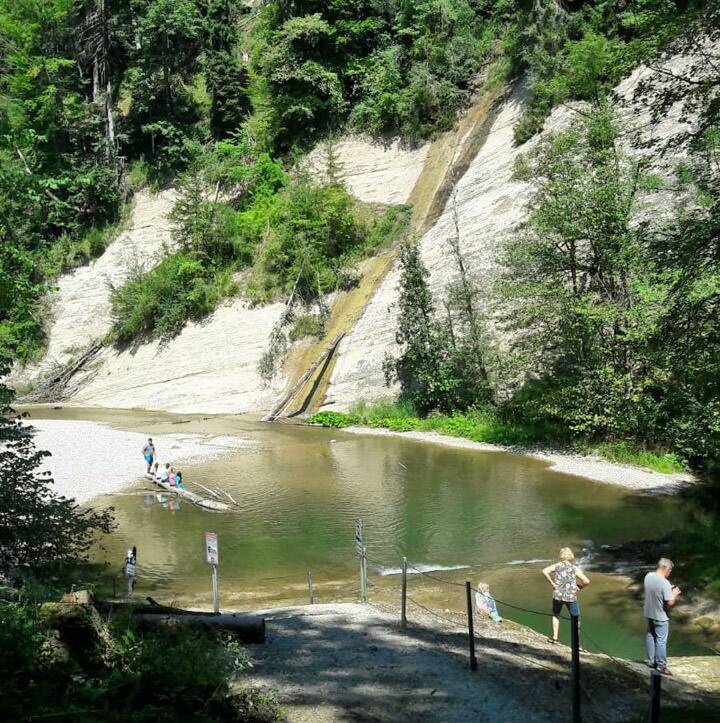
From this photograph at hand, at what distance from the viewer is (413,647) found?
800 cm

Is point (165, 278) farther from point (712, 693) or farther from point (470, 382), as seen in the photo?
point (712, 693)

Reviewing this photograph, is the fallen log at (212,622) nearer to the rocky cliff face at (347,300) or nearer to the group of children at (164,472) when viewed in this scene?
the group of children at (164,472)

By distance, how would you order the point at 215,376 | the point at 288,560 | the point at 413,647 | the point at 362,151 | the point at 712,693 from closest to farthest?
1. the point at 712,693
2. the point at 413,647
3. the point at 288,560
4. the point at 215,376
5. the point at 362,151

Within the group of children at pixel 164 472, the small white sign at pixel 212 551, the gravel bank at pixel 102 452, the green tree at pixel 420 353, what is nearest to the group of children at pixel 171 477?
the group of children at pixel 164 472

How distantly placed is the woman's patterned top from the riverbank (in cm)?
71

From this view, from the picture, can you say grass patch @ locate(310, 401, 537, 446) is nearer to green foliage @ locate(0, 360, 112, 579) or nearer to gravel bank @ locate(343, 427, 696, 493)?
gravel bank @ locate(343, 427, 696, 493)

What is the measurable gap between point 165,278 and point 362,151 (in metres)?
17.8

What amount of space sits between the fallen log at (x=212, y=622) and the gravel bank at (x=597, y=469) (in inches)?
589

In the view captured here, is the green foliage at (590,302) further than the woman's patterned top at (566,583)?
Yes

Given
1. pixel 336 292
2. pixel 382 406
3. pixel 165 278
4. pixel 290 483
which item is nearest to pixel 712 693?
pixel 290 483

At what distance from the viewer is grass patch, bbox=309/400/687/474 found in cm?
2175

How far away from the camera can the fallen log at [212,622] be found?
20.1 feet

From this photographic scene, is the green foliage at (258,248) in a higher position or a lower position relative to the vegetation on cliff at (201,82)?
lower

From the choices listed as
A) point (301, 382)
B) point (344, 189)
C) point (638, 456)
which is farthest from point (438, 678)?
point (344, 189)
